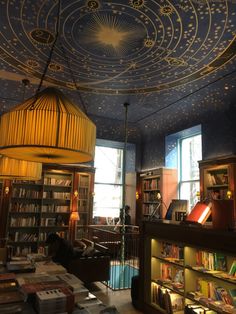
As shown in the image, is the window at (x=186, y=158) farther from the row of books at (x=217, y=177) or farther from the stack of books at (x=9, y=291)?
the stack of books at (x=9, y=291)

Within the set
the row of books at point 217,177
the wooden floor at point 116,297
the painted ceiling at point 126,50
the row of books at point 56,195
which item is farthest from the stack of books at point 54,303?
the row of books at point 56,195

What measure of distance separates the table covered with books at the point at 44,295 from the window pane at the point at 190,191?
18.2 ft

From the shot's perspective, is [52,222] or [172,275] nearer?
[172,275]

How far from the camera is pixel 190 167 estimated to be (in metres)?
7.64

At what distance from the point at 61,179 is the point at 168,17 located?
586 centimetres

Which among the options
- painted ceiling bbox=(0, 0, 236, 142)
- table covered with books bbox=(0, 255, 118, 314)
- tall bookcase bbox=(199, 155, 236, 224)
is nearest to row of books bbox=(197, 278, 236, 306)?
table covered with books bbox=(0, 255, 118, 314)

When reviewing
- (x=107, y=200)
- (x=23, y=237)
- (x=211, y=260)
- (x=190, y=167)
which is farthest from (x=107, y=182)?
(x=211, y=260)

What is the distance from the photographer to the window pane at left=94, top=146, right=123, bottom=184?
9.35 metres

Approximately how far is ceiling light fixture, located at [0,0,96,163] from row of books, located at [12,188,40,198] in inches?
247

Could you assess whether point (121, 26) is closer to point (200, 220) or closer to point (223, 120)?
point (200, 220)

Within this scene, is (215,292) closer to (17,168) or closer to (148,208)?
(17,168)

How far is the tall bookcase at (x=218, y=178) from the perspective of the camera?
5.47 meters

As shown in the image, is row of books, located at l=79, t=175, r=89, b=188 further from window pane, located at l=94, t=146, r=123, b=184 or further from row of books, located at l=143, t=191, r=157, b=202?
row of books, located at l=143, t=191, r=157, b=202

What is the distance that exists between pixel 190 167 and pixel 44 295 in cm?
653
